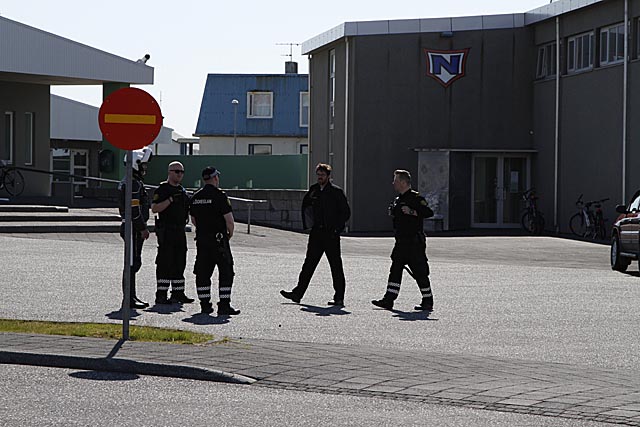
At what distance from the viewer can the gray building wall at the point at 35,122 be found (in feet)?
134

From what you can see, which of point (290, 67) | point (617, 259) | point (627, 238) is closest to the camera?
point (627, 238)

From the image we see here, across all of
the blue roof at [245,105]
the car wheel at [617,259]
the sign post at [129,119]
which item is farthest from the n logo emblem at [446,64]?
the blue roof at [245,105]

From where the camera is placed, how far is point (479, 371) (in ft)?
33.1

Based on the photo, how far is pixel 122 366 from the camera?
1027cm

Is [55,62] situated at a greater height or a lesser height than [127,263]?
greater

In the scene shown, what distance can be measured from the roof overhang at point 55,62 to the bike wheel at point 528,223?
12.6 metres

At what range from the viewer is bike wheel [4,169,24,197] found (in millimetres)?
39250

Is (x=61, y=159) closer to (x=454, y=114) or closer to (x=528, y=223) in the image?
(x=454, y=114)

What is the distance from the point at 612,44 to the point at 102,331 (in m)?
26.0

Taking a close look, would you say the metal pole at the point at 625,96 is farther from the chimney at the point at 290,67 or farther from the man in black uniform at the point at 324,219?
the chimney at the point at 290,67

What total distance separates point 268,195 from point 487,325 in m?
25.6

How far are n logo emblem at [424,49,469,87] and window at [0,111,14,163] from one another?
13.3 metres

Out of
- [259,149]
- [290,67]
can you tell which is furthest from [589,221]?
[290,67]

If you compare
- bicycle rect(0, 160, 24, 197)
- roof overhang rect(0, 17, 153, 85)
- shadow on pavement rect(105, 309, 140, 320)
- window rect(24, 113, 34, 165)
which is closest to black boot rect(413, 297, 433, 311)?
shadow on pavement rect(105, 309, 140, 320)
